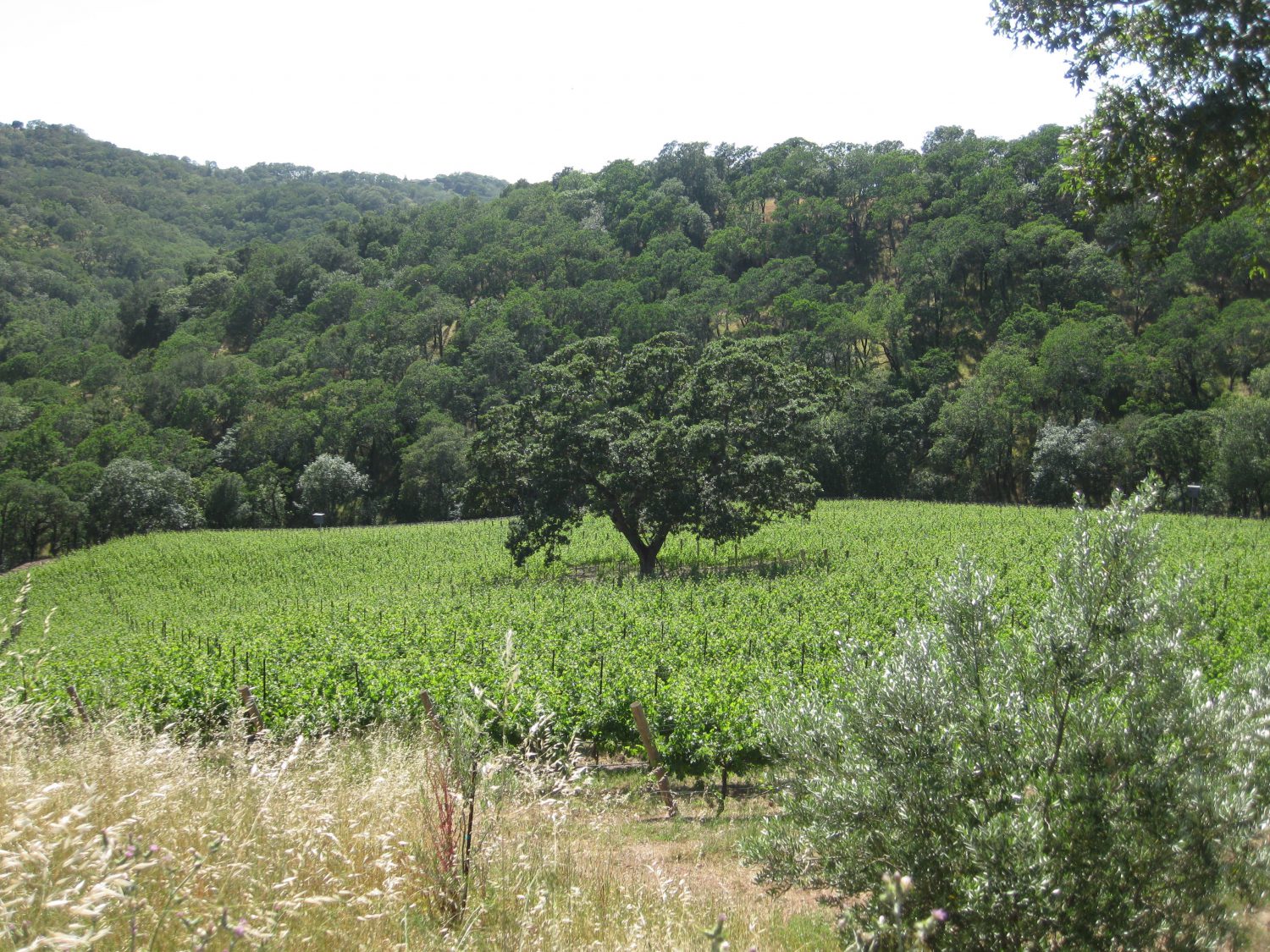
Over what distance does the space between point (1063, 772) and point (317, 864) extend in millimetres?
3915

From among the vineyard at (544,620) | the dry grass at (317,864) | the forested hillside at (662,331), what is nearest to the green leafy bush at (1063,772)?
the vineyard at (544,620)

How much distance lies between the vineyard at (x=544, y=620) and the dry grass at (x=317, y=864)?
2.65 ft

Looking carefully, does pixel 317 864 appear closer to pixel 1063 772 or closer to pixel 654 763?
pixel 1063 772

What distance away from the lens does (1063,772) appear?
4.23 m

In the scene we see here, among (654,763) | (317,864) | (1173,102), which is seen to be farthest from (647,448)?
(317,864)

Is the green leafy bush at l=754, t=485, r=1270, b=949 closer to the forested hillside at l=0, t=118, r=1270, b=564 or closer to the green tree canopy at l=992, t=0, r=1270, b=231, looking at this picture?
the green tree canopy at l=992, t=0, r=1270, b=231

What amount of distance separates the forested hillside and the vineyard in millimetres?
7082

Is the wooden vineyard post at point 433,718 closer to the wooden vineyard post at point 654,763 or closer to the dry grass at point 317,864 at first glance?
the dry grass at point 317,864

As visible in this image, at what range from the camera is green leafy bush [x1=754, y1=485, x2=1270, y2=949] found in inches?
152

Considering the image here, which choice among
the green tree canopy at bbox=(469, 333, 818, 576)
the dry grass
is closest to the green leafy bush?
the dry grass

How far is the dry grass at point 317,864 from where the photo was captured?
11.1 feet

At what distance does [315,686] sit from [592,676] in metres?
4.35

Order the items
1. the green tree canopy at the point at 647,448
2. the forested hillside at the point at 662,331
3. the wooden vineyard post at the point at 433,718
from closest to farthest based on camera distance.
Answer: the wooden vineyard post at the point at 433,718, the green tree canopy at the point at 647,448, the forested hillside at the point at 662,331

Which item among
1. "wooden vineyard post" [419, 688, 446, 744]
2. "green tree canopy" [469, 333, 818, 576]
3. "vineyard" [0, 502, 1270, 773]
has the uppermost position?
"green tree canopy" [469, 333, 818, 576]
